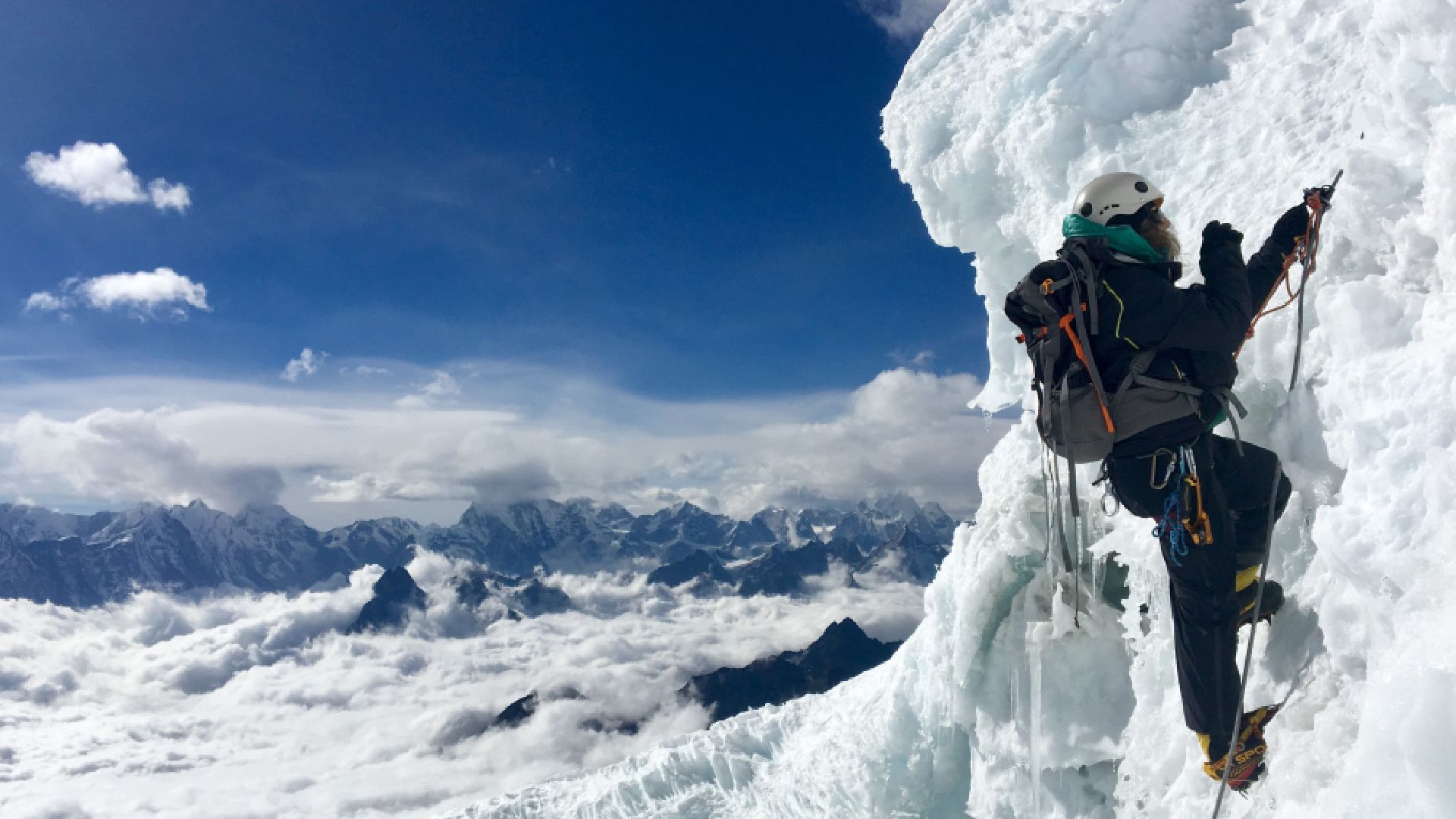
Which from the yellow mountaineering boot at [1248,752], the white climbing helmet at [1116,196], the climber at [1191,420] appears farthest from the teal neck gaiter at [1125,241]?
the yellow mountaineering boot at [1248,752]

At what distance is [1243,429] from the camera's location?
6.91 meters

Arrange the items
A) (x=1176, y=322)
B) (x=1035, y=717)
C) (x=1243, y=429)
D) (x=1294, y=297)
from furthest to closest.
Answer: (x=1035, y=717), (x=1243, y=429), (x=1294, y=297), (x=1176, y=322)

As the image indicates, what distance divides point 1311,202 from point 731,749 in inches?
938

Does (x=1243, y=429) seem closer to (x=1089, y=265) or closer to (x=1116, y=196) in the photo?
(x=1116, y=196)

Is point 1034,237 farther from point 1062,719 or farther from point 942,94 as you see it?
point 1062,719

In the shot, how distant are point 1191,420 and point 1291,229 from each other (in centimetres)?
173

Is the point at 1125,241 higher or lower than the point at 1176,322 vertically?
higher

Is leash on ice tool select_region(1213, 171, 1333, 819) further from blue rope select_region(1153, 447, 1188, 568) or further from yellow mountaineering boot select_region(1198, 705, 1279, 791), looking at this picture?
blue rope select_region(1153, 447, 1188, 568)

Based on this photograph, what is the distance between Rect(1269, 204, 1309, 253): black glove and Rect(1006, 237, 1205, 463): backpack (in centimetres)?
145

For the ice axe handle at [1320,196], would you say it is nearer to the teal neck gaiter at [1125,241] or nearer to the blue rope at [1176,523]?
the teal neck gaiter at [1125,241]

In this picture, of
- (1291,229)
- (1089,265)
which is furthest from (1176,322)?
(1291,229)

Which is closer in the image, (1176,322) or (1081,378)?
(1176,322)

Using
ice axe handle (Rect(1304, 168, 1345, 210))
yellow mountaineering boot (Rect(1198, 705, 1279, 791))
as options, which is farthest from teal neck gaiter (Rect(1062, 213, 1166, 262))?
yellow mountaineering boot (Rect(1198, 705, 1279, 791))

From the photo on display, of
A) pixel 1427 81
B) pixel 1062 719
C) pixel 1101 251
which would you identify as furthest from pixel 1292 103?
pixel 1062 719
